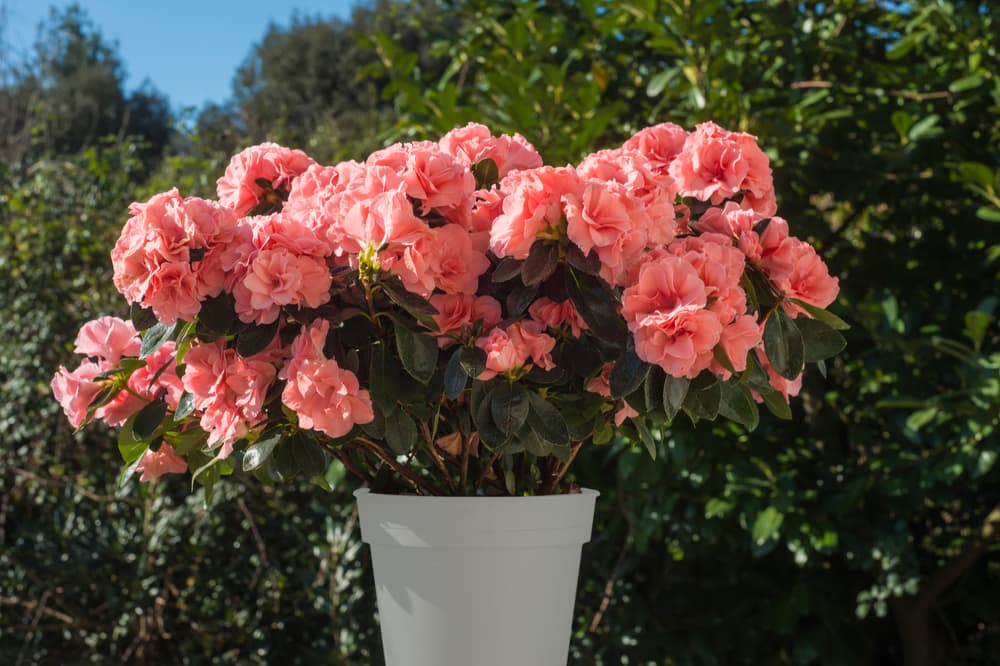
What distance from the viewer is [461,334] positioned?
1.02 m

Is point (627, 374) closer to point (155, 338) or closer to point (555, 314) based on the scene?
point (555, 314)

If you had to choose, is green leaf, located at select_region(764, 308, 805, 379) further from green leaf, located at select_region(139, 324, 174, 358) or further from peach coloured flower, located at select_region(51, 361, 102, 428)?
peach coloured flower, located at select_region(51, 361, 102, 428)

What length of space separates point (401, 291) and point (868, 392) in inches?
66.7

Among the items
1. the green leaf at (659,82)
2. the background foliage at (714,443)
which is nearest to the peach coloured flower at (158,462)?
the background foliage at (714,443)

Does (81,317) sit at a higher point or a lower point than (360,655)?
higher

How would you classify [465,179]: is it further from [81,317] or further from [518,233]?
[81,317]

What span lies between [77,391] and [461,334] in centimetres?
45

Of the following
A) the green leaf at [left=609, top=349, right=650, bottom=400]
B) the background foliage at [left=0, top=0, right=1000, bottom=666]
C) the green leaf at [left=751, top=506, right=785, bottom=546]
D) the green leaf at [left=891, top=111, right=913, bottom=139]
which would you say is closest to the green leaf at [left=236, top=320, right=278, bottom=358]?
the green leaf at [left=609, top=349, right=650, bottom=400]

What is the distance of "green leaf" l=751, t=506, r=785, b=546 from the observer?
199 centimetres

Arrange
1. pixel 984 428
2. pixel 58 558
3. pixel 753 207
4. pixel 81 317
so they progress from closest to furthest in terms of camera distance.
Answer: pixel 753 207 → pixel 984 428 → pixel 58 558 → pixel 81 317

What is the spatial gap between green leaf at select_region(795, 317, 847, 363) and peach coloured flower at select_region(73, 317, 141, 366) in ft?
2.49

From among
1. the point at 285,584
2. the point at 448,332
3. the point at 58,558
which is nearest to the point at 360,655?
the point at 285,584

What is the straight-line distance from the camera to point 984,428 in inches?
72.7

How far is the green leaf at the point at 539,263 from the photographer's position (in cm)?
95
